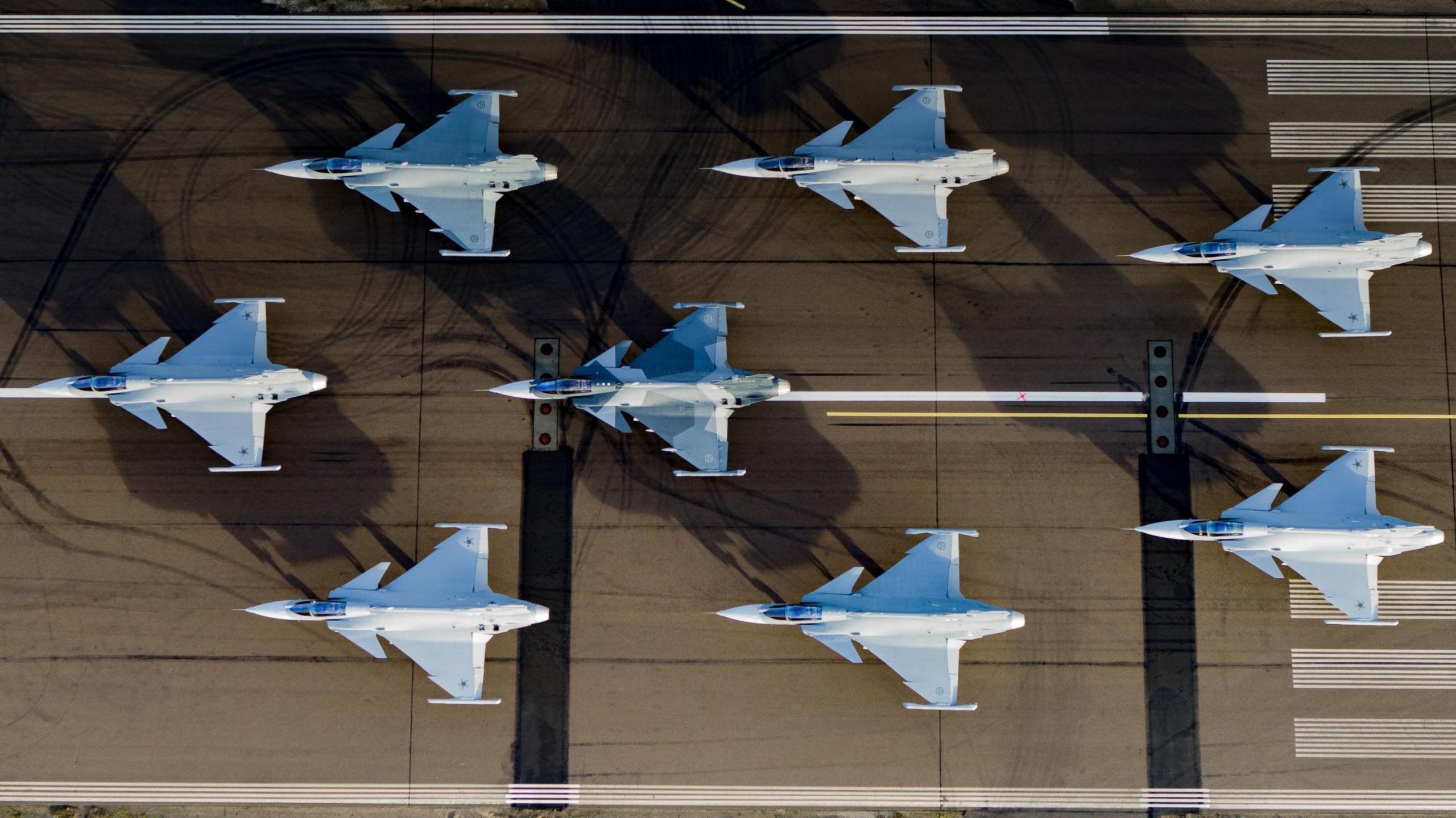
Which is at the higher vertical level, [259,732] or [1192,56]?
[1192,56]

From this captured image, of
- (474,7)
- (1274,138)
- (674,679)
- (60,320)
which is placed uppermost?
(474,7)

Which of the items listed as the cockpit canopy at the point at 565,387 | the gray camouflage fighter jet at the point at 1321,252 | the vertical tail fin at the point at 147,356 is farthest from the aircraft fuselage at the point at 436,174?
the gray camouflage fighter jet at the point at 1321,252

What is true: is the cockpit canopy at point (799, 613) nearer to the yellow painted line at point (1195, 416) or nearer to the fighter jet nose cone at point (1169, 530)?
the yellow painted line at point (1195, 416)

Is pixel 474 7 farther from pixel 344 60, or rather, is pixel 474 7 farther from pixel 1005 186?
pixel 1005 186

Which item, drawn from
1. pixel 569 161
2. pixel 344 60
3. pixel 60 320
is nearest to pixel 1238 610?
→ pixel 569 161

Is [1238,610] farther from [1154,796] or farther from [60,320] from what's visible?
[60,320]

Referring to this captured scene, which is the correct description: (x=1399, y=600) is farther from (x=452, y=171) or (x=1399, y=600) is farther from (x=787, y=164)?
(x=452, y=171)
